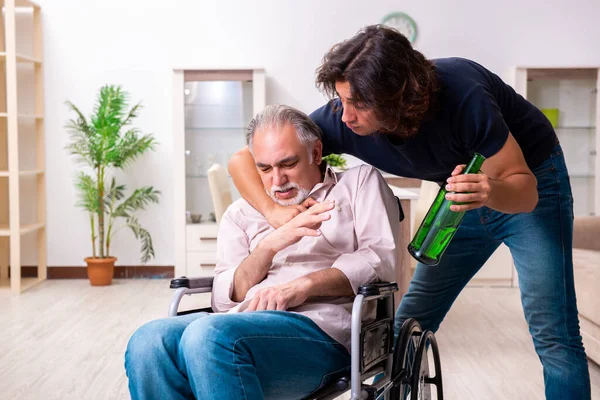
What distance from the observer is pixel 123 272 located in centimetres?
589

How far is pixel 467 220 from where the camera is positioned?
2.05 m

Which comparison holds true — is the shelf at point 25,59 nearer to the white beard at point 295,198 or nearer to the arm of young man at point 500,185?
the white beard at point 295,198

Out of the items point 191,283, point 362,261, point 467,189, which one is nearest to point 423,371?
point 362,261

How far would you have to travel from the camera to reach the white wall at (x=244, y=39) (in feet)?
Answer: 18.9

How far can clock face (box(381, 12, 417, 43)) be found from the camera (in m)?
5.74

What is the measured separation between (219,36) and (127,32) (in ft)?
2.31

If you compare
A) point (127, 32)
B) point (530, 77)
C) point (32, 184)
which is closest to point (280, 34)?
point (127, 32)

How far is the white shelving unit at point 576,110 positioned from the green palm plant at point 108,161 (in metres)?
2.85

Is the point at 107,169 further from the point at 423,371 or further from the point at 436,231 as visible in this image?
the point at 436,231

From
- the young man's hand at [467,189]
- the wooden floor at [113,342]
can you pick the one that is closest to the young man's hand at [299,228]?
the young man's hand at [467,189]

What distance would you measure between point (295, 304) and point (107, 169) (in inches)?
169

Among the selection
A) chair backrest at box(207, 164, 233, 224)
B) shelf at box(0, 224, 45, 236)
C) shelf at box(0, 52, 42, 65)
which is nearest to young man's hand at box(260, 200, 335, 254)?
chair backrest at box(207, 164, 233, 224)

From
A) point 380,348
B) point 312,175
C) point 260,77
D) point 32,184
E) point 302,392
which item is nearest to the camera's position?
point 302,392

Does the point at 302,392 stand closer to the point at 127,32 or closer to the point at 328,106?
the point at 328,106
